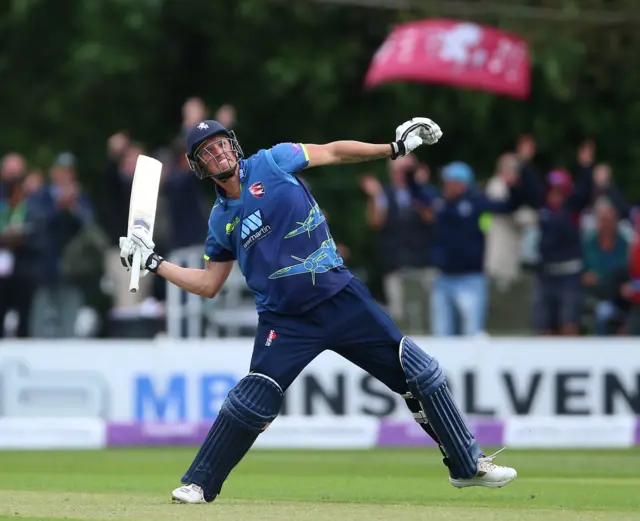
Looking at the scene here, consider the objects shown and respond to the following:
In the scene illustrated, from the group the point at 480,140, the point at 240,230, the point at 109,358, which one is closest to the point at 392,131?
the point at 480,140

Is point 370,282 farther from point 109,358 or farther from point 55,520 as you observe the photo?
point 55,520

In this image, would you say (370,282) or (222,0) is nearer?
(370,282)

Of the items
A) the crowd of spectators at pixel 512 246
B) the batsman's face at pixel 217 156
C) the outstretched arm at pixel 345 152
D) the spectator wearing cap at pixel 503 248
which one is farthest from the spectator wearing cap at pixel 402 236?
the batsman's face at pixel 217 156

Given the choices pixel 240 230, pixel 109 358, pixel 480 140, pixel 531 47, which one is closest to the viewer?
pixel 240 230

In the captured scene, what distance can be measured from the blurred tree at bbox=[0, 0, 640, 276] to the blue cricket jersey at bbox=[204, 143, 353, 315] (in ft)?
37.3

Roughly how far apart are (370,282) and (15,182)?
647cm

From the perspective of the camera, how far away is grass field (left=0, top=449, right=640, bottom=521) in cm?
737

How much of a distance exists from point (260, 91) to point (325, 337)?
1470 cm

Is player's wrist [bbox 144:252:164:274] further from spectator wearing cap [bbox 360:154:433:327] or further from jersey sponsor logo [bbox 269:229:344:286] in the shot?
spectator wearing cap [bbox 360:154:433:327]

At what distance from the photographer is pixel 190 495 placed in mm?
7801

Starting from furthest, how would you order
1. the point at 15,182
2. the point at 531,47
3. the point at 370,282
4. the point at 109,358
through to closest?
the point at 370,282 → the point at 531,47 → the point at 15,182 → the point at 109,358

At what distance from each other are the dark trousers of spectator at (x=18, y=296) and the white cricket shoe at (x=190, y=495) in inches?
288

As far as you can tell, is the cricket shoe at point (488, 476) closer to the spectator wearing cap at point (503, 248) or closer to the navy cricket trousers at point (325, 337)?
the navy cricket trousers at point (325, 337)

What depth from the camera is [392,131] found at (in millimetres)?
21719
